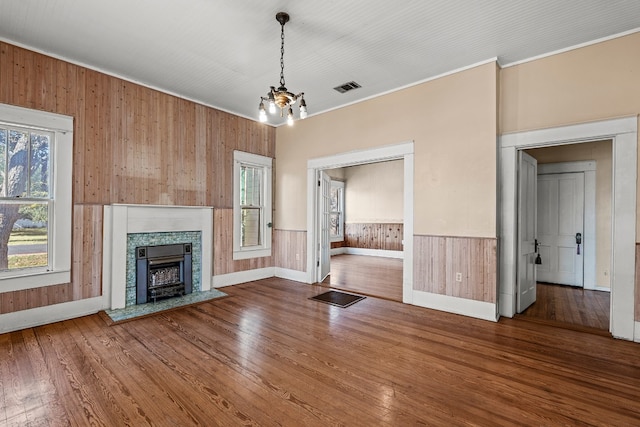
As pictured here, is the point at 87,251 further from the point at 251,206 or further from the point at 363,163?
the point at 363,163

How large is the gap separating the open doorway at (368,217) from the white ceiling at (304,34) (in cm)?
460

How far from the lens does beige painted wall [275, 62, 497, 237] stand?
11.7ft

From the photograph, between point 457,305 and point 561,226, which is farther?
point 561,226

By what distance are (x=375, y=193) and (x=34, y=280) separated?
7.92 metres

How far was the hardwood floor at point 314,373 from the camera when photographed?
188cm

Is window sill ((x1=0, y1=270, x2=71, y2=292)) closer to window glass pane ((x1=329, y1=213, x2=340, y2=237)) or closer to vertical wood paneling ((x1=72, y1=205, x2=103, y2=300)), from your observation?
vertical wood paneling ((x1=72, y1=205, x2=103, y2=300))

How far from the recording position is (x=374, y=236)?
30.3ft

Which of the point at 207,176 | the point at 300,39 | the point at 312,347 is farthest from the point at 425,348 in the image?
the point at 207,176

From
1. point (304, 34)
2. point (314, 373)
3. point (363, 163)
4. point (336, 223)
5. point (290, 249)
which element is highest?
point (304, 34)

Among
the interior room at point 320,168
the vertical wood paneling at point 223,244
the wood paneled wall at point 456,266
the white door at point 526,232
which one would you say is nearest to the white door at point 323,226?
the interior room at point 320,168

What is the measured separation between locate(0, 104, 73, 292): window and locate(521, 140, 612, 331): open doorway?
21.2 ft

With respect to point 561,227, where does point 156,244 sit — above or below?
below

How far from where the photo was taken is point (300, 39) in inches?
123

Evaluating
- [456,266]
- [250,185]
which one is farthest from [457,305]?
[250,185]
